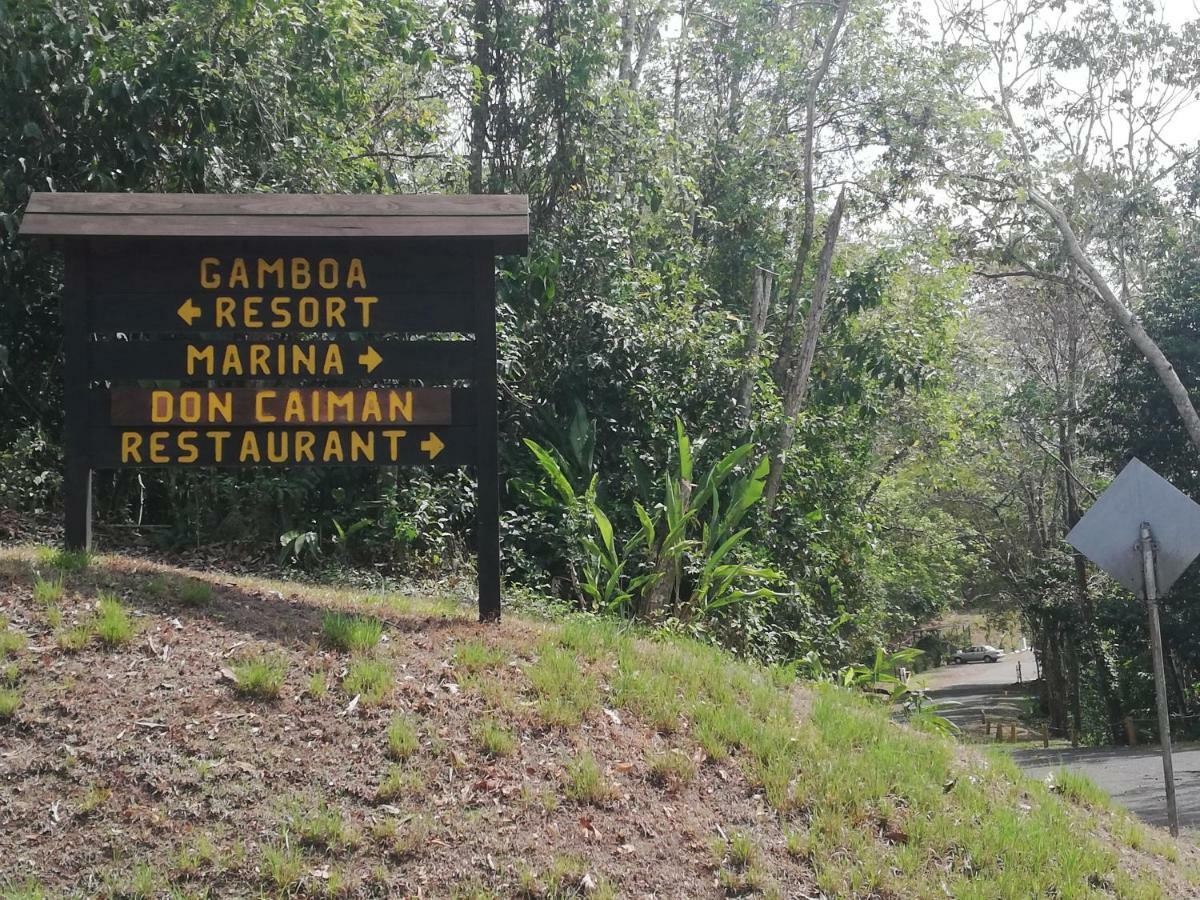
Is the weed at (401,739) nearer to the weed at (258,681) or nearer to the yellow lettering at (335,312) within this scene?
the weed at (258,681)

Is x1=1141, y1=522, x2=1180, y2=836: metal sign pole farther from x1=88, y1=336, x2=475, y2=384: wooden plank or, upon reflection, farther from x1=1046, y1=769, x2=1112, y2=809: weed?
x1=88, y1=336, x2=475, y2=384: wooden plank

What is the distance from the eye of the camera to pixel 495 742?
247 inches

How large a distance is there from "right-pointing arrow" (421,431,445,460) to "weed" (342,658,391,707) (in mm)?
1644

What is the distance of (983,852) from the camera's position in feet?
20.7

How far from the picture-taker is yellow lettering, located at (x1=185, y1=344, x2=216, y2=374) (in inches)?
307

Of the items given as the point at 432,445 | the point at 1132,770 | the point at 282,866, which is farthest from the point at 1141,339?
the point at 282,866

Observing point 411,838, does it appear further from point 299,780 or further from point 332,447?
point 332,447

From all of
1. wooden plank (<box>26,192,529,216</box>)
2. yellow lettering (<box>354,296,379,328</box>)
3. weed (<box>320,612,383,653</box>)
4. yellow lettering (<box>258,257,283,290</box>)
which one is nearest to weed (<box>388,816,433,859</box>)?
weed (<box>320,612,383,653</box>)

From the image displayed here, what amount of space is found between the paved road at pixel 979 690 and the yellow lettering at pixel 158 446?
20.2 metres

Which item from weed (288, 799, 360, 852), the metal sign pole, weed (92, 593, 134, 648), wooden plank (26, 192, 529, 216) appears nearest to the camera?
weed (288, 799, 360, 852)

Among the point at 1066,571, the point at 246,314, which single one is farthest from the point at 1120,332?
the point at 246,314

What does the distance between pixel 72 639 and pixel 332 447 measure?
2.04 m

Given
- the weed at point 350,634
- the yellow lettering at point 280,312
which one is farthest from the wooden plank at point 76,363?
the weed at point 350,634

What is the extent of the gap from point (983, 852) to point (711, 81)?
19846 mm
